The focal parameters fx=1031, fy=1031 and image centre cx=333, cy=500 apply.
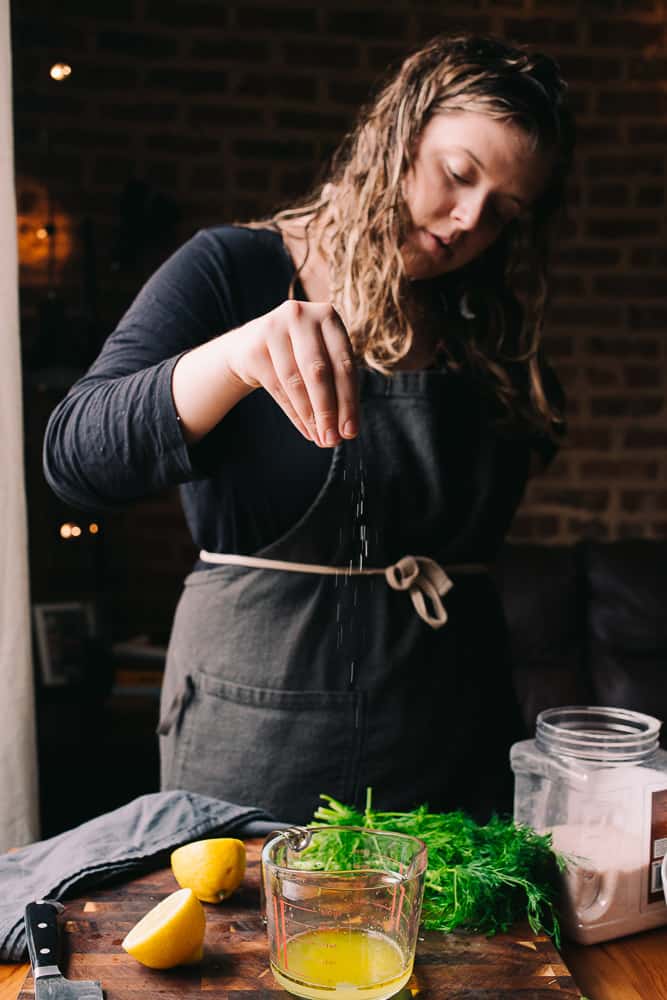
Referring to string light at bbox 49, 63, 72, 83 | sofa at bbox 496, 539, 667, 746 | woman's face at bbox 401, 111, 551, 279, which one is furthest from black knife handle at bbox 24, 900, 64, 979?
string light at bbox 49, 63, 72, 83

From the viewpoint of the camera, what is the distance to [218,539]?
1.22 meters

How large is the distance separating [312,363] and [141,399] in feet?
0.80

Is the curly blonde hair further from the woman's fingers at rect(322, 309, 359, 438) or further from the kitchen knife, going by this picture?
the kitchen knife

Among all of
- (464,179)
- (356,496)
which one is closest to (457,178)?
(464,179)

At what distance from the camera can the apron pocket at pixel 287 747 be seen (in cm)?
118

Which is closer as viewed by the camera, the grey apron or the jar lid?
the jar lid

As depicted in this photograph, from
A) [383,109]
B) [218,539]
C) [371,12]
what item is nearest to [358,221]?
[383,109]

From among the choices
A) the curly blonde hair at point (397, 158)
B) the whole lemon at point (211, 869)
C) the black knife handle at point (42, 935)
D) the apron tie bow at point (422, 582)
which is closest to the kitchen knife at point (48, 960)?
the black knife handle at point (42, 935)

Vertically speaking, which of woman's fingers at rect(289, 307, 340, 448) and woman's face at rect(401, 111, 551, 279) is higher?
woman's face at rect(401, 111, 551, 279)

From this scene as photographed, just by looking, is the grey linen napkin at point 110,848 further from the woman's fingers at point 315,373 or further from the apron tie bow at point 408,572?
the woman's fingers at point 315,373

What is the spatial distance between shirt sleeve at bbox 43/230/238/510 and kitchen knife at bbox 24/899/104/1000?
418 millimetres

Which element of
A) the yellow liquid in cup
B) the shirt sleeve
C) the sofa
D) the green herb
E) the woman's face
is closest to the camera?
the yellow liquid in cup

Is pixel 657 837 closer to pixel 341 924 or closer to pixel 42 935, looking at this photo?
pixel 341 924

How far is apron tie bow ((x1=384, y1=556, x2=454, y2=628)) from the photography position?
121cm
